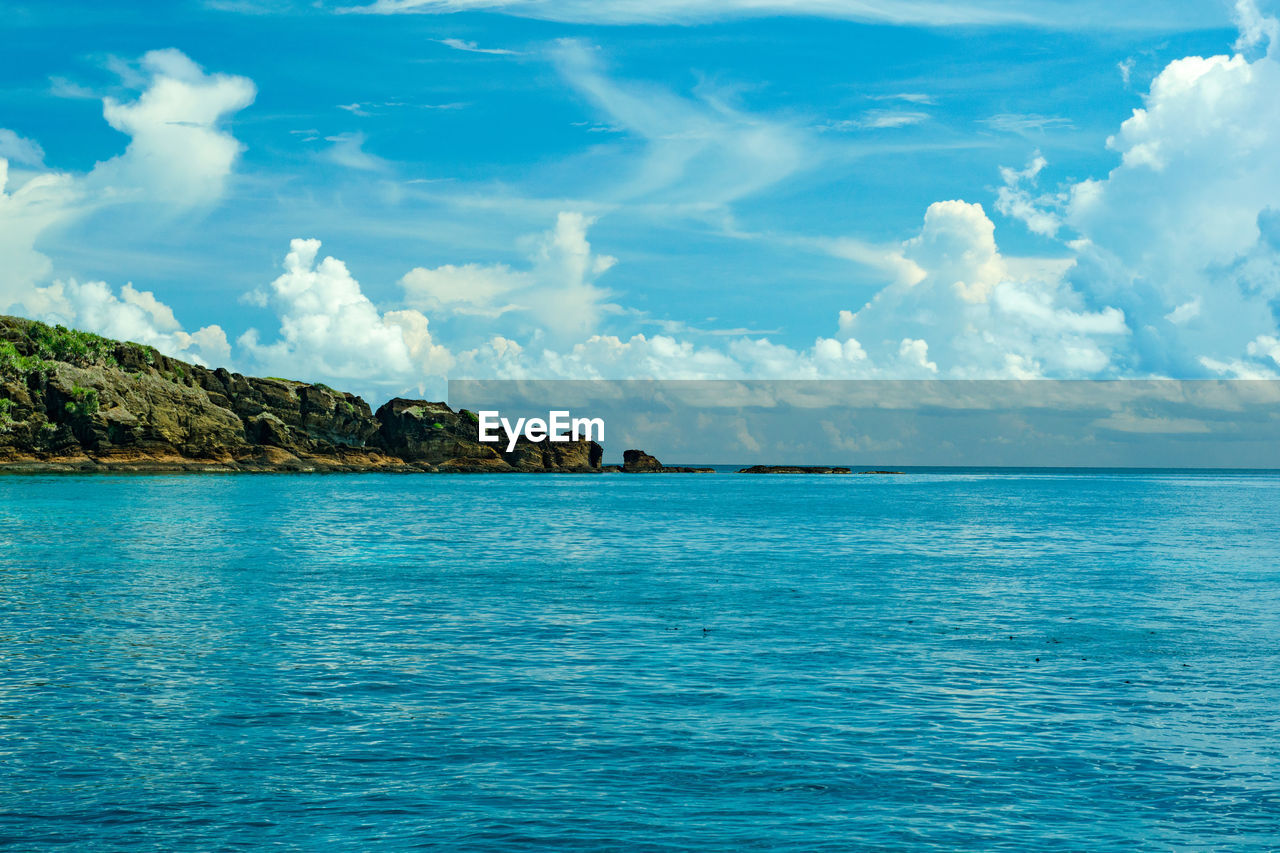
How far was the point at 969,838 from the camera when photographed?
1509 centimetres

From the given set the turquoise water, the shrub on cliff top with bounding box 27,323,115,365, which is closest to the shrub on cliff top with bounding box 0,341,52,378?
the shrub on cliff top with bounding box 27,323,115,365

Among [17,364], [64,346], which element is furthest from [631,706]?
[64,346]

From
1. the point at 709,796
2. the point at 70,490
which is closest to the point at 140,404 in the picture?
the point at 70,490

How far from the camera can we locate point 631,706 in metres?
22.8

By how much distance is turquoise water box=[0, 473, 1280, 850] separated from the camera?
1565 cm

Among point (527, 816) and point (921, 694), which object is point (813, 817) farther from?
point (921, 694)

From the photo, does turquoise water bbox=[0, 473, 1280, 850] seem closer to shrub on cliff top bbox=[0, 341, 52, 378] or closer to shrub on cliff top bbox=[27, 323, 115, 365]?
shrub on cliff top bbox=[0, 341, 52, 378]

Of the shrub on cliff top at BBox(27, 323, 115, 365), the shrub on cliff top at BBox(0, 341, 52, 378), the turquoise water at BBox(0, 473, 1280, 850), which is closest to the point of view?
the turquoise water at BBox(0, 473, 1280, 850)

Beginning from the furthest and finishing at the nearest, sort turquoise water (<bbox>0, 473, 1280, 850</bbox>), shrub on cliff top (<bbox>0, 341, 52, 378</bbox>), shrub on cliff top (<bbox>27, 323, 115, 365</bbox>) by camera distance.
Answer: shrub on cliff top (<bbox>27, 323, 115, 365</bbox>) → shrub on cliff top (<bbox>0, 341, 52, 378</bbox>) → turquoise water (<bbox>0, 473, 1280, 850</bbox>)

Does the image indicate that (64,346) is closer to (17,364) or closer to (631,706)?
(17,364)

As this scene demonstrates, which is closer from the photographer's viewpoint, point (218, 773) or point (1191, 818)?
point (1191, 818)

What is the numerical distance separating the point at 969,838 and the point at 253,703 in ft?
54.0

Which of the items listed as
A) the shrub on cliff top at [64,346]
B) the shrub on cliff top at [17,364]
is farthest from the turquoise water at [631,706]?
the shrub on cliff top at [64,346]

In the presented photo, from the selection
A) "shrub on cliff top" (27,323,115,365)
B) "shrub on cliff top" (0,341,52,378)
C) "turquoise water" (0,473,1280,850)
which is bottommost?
"turquoise water" (0,473,1280,850)
